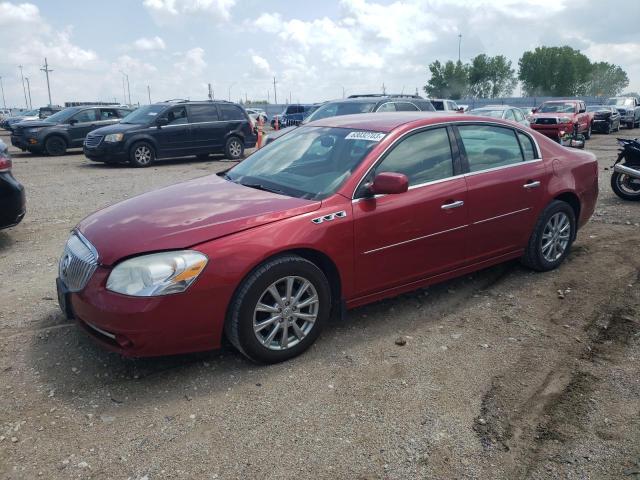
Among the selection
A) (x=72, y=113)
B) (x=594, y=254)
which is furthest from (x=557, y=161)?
(x=72, y=113)

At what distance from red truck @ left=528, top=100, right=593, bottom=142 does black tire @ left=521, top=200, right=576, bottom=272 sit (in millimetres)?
15002

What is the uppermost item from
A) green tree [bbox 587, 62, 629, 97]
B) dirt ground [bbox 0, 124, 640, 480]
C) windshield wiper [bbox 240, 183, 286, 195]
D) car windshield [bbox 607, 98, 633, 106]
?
green tree [bbox 587, 62, 629, 97]

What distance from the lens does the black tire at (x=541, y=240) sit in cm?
514

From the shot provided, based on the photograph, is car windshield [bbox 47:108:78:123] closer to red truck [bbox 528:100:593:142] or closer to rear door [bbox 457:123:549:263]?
red truck [bbox 528:100:593:142]

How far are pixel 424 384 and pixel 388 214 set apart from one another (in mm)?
1242

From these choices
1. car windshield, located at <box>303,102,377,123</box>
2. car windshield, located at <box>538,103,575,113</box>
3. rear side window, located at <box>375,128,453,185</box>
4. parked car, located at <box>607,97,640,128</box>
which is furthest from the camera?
parked car, located at <box>607,97,640,128</box>

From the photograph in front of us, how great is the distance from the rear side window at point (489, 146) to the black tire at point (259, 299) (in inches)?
71.7

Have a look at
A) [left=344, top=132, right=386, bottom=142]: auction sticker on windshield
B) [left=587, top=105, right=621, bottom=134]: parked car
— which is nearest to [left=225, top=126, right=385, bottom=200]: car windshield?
[left=344, top=132, right=386, bottom=142]: auction sticker on windshield

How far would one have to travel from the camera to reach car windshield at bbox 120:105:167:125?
14633 mm

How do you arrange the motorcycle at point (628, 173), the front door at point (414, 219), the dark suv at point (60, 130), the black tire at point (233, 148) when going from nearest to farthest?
the front door at point (414, 219), the motorcycle at point (628, 173), the black tire at point (233, 148), the dark suv at point (60, 130)

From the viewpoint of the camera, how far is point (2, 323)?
425cm

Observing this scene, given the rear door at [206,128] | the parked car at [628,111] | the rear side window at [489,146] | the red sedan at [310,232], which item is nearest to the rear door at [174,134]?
the rear door at [206,128]

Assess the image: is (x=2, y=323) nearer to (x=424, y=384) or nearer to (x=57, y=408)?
(x=57, y=408)

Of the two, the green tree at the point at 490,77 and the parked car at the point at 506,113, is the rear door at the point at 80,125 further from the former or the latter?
the green tree at the point at 490,77
